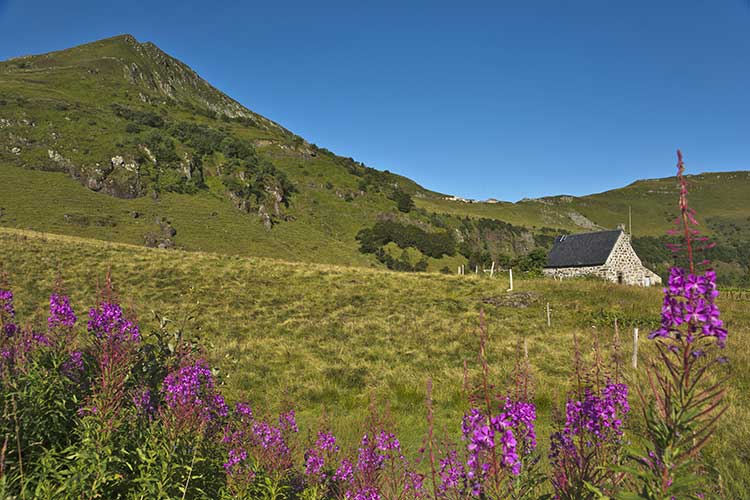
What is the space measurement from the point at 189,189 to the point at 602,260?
53.0 m

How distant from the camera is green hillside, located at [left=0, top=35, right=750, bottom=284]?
5103 centimetres

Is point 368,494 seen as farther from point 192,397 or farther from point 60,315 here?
point 60,315

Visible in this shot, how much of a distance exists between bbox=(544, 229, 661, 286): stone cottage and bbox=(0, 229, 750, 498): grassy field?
750 inches

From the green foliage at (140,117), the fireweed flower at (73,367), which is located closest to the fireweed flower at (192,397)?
the fireweed flower at (73,367)

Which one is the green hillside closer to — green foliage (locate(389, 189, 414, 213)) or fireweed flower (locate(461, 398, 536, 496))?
green foliage (locate(389, 189, 414, 213))

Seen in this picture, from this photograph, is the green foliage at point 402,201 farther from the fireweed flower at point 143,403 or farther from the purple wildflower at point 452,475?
the purple wildflower at point 452,475

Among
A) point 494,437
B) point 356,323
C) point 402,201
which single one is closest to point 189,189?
point 402,201

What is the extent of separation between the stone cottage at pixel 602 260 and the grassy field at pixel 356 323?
1904cm


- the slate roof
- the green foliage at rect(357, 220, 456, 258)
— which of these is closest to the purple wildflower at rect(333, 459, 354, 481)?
the slate roof

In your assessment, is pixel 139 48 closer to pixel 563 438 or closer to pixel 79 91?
pixel 79 91

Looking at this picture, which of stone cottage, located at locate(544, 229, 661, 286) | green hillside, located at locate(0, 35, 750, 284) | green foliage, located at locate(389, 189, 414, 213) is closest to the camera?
stone cottage, located at locate(544, 229, 661, 286)

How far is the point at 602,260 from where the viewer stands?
4603cm

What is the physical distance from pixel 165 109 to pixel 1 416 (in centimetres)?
10502

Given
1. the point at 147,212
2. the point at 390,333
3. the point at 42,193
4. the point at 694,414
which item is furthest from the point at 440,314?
the point at 42,193
